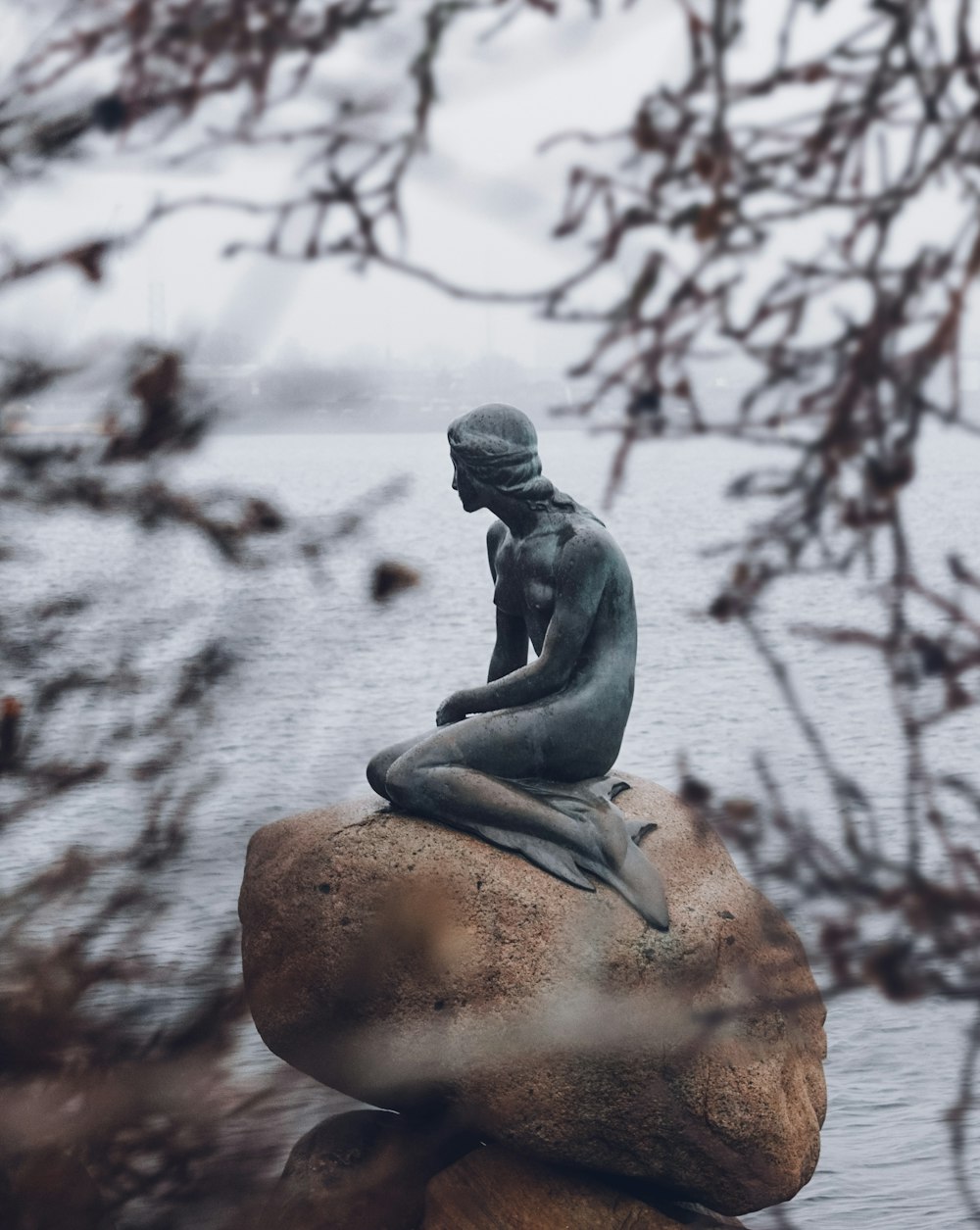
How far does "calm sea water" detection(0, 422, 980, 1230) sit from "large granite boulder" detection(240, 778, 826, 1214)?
1.44 ft

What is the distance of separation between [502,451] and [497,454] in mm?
18

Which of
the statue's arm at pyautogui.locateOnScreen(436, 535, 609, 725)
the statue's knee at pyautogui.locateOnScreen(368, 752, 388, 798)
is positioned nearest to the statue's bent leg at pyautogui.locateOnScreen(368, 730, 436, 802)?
the statue's knee at pyautogui.locateOnScreen(368, 752, 388, 798)

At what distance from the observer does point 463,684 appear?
47.0 feet

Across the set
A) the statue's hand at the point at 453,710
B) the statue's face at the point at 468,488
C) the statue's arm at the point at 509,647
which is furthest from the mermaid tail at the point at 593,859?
the statue's face at the point at 468,488

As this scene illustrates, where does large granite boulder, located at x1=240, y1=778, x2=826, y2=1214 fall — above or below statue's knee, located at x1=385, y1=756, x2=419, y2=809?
below

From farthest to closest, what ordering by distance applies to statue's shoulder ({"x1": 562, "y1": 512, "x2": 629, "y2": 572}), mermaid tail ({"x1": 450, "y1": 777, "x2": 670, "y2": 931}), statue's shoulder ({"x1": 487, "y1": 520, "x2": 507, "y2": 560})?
statue's shoulder ({"x1": 487, "y1": 520, "x2": 507, "y2": 560}) → statue's shoulder ({"x1": 562, "y1": 512, "x2": 629, "y2": 572}) → mermaid tail ({"x1": 450, "y1": 777, "x2": 670, "y2": 931})

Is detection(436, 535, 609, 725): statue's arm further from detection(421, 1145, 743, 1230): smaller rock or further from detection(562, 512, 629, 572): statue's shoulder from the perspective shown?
detection(421, 1145, 743, 1230): smaller rock

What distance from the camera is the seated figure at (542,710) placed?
5254mm

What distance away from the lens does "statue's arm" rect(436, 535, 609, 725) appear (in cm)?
530

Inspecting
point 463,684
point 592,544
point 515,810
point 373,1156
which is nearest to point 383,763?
point 515,810

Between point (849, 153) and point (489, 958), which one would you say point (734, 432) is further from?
point (489, 958)

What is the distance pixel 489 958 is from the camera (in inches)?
198

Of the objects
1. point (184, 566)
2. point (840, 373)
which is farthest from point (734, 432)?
point (184, 566)

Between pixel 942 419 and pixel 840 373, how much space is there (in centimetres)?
10
